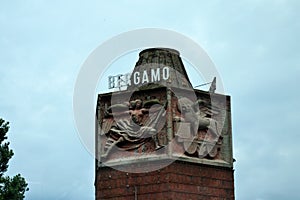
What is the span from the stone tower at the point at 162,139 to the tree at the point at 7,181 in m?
5.90

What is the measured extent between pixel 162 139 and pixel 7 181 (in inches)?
383

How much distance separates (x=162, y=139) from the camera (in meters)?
31.2

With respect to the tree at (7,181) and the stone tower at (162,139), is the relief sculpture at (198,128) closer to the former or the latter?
the stone tower at (162,139)

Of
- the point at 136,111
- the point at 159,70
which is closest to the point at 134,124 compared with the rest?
the point at 136,111

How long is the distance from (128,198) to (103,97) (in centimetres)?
498

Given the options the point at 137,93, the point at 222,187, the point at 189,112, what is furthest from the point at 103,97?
the point at 222,187

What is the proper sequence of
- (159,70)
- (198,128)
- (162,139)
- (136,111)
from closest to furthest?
(162,139) → (136,111) → (198,128) → (159,70)

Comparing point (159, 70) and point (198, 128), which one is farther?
point (159, 70)

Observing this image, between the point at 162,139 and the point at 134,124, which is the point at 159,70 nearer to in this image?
the point at 134,124

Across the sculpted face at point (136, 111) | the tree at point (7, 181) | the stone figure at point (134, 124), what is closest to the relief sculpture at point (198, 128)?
the stone figure at point (134, 124)

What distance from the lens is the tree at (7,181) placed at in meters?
36.4

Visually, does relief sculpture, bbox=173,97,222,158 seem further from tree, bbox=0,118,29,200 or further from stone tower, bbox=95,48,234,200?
tree, bbox=0,118,29,200

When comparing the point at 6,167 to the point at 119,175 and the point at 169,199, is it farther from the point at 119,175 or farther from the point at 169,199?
the point at 169,199

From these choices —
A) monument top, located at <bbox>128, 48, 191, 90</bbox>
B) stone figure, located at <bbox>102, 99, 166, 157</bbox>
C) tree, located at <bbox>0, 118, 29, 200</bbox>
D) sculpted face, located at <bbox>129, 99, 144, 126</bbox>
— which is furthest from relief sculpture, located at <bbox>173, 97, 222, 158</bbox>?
tree, located at <bbox>0, 118, 29, 200</bbox>
